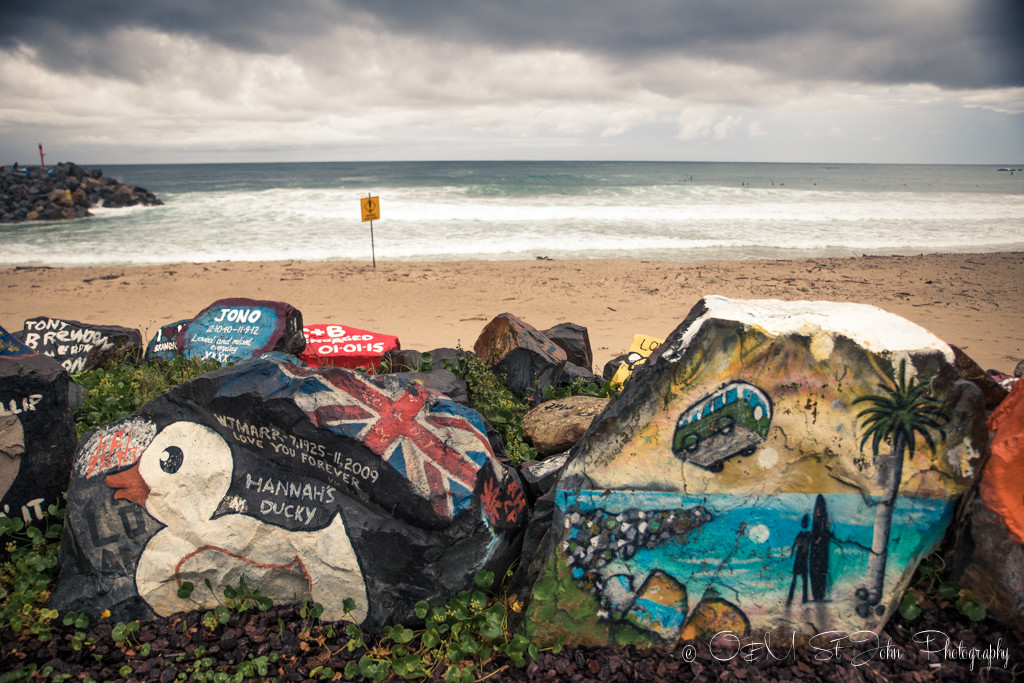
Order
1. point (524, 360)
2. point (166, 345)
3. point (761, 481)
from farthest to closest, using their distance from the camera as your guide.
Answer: point (166, 345)
point (524, 360)
point (761, 481)

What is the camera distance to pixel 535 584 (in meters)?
2.38

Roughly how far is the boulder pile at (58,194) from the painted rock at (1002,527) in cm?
2929

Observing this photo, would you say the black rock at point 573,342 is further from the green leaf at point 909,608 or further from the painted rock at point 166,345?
the green leaf at point 909,608

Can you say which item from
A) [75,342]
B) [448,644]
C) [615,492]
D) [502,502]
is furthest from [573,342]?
[75,342]

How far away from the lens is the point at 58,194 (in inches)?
1013

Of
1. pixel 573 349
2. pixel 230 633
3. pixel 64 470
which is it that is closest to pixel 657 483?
pixel 230 633

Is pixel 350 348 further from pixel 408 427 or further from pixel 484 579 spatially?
pixel 484 579

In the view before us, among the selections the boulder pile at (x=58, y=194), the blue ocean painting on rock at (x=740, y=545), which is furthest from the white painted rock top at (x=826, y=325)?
the boulder pile at (x=58, y=194)

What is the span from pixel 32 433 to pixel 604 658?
2762 millimetres

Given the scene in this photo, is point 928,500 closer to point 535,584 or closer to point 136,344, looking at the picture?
point 535,584

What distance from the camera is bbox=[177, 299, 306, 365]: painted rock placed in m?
5.21

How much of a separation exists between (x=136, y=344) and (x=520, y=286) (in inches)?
243

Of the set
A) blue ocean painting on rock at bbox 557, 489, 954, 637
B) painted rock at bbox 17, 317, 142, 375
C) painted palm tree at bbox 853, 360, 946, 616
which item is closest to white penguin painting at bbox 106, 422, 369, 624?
blue ocean painting on rock at bbox 557, 489, 954, 637

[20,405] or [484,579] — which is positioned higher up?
[20,405]
